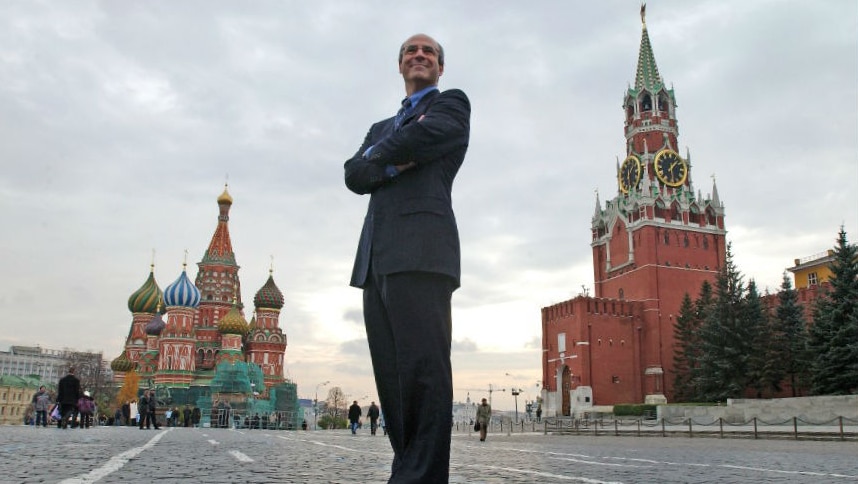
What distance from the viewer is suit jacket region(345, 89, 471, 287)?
9.53ft

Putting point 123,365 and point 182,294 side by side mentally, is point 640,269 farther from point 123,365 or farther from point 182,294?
point 123,365

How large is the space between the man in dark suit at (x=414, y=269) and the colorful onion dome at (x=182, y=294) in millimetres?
66962

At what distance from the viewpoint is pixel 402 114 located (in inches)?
131

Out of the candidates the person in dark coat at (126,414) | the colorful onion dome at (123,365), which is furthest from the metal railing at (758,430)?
the colorful onion dome at (123,365)

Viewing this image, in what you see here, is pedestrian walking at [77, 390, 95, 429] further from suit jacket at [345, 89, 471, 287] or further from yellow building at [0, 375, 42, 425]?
yellow building at [0, 375, 42, 425]

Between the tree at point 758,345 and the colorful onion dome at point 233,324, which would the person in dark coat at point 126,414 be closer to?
the colorful onion dome at point 233,324

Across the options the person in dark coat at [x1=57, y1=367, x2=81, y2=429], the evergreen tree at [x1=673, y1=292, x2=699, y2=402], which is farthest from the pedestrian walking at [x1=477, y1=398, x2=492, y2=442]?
the evergreen tree at [x1=673, y1=292, x2=699, y2=402]

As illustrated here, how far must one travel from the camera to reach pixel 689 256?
59.1 meters

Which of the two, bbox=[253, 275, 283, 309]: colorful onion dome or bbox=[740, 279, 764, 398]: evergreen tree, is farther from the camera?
bbox=[253, 275, 283, 309]: colorful onion dome

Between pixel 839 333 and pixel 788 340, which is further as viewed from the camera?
pixel 788 340

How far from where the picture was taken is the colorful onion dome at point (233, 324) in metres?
66.4

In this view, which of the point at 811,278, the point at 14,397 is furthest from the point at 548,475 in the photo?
the point at 14,397

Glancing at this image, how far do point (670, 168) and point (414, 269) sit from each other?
6457 centimetres

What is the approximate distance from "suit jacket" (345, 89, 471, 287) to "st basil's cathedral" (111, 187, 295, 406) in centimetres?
5692
